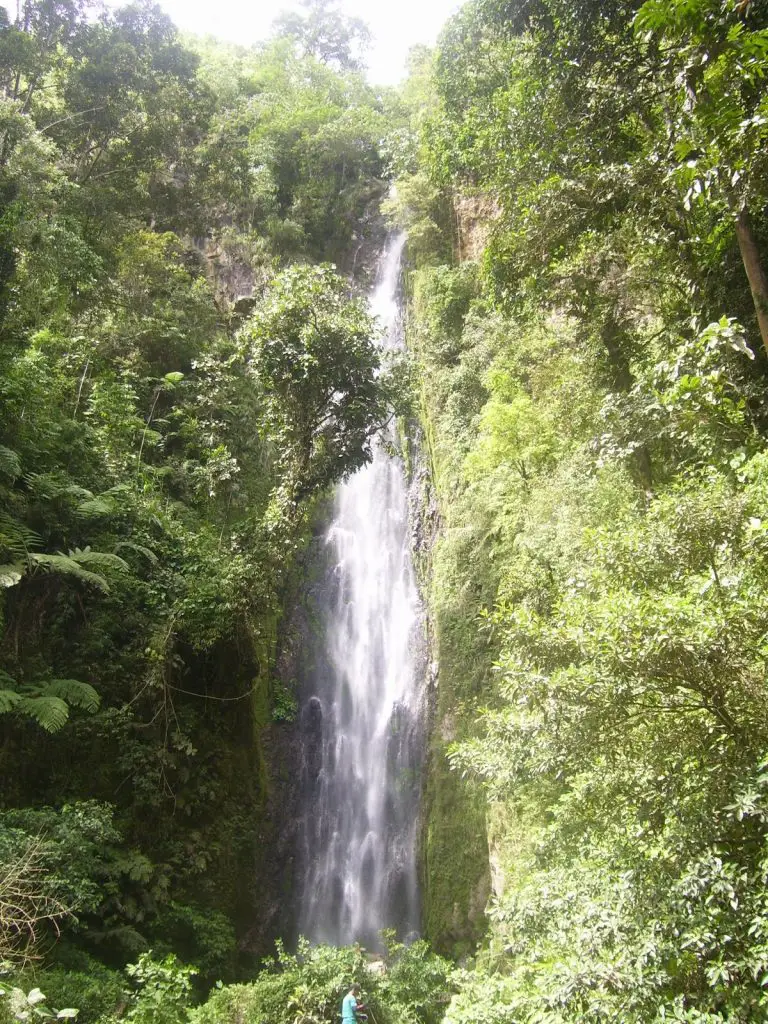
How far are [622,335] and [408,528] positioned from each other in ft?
29.2

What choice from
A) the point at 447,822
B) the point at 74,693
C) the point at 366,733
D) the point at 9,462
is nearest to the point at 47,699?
the point at 74,693

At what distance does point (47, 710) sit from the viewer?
7.30m

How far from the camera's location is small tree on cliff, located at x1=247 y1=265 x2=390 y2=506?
11.2 m

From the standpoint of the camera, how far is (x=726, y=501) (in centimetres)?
462

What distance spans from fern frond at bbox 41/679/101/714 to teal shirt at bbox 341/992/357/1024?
438cm

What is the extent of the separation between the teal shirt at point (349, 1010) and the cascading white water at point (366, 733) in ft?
18.1

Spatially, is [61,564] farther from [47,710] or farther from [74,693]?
[47,710]

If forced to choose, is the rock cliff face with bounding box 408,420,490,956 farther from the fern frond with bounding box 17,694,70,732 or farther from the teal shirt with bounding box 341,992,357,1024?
the fern frond with bounding box 17,694,70,732

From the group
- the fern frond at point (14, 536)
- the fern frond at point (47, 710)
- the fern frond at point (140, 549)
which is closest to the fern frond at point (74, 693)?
the fern frond at point (47, 710)

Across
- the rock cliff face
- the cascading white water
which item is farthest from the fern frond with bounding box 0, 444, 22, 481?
the cascading white water

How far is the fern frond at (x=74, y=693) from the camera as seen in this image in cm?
800

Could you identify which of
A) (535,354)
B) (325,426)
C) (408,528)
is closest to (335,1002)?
(325,426)

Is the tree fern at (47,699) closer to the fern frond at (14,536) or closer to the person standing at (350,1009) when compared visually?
the fern frond at (14,536)

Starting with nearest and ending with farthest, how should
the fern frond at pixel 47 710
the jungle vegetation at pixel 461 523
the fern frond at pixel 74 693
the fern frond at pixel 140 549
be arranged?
the jungle vegetation at pixel 461 523 < the fern frond at pixel 47 710 < the fern frond at pixel 74 693 < the fern frond at pixel 140 549
